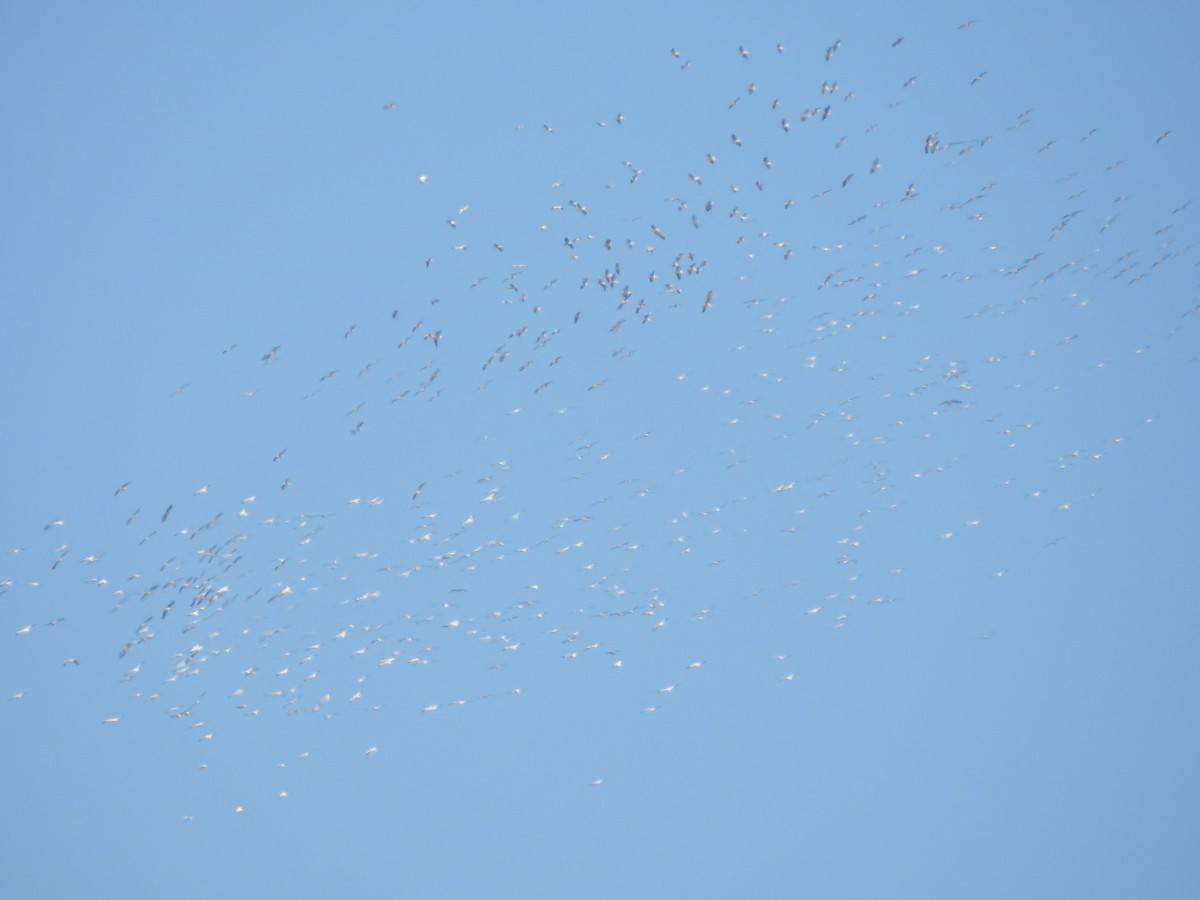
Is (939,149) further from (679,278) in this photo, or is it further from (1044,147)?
(679,278)

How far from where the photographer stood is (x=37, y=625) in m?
18.8

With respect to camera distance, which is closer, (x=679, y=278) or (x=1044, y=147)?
(x=679, y=278)

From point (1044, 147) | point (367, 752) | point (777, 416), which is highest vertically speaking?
point (1044, 147)

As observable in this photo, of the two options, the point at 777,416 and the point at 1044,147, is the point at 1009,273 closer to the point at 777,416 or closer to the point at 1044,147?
the point at 1044,147

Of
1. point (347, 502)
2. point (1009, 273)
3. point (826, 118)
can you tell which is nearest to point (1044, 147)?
point (1009, 273)

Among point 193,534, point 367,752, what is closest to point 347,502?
point 193,534

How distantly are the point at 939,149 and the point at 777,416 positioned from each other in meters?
3.43

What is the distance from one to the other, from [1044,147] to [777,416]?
4318mm

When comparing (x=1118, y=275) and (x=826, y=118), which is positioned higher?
(x=826, y=118)

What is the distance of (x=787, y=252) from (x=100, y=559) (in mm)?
8268

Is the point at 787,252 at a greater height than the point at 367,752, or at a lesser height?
greater

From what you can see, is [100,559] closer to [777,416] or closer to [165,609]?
[165,609]

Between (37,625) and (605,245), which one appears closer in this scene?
(605,245)

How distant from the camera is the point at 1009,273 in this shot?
18.9 meters
